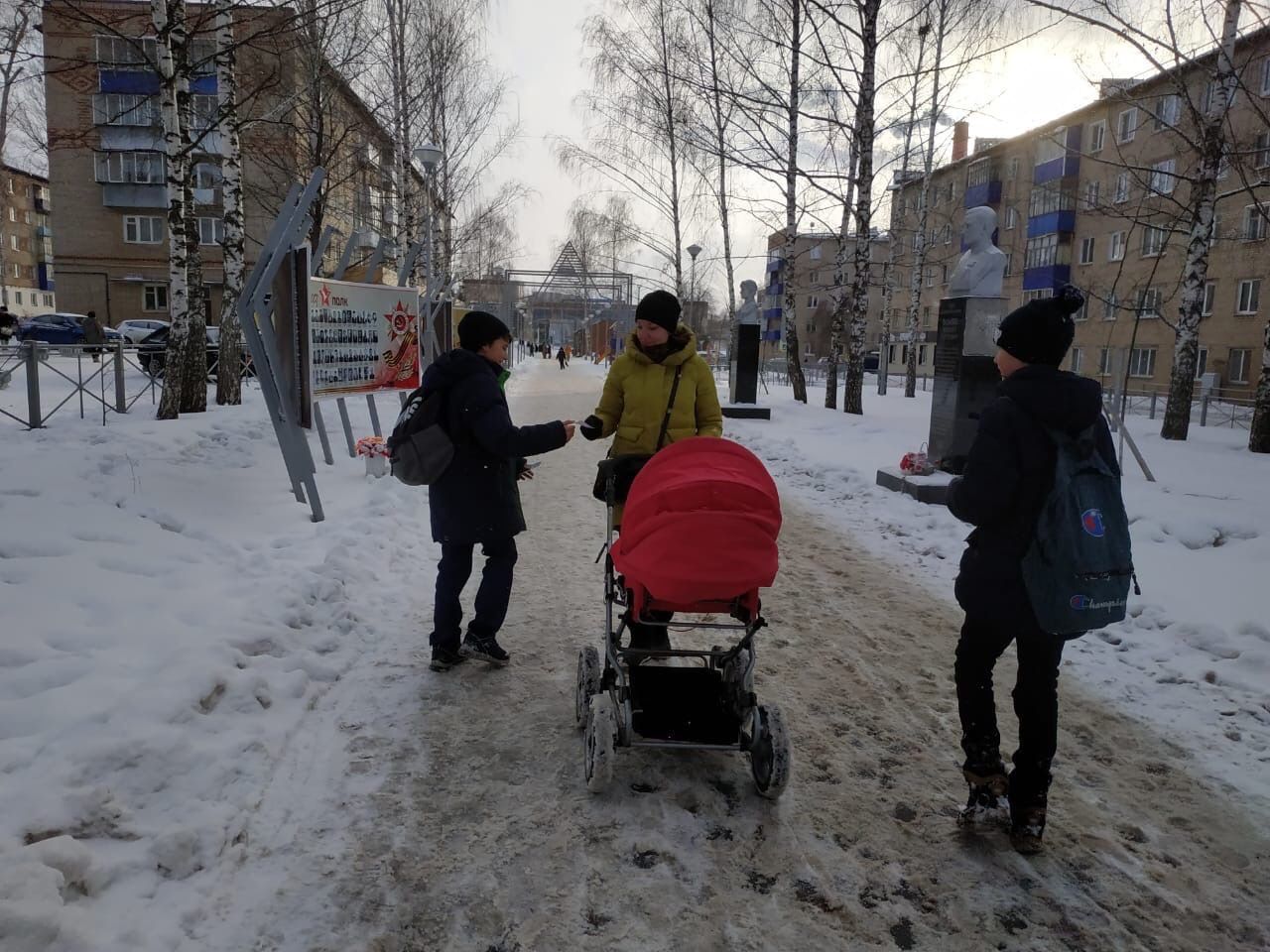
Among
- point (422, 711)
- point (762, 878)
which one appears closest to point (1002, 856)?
point (762, 878)

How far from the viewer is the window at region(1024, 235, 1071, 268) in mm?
39531

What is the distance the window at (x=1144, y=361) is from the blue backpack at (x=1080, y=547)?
120 ft

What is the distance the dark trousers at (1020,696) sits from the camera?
268 cm

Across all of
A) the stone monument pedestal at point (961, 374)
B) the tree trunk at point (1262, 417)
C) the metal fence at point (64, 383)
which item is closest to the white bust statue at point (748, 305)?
the stone monument pedestal at point (961, 374)

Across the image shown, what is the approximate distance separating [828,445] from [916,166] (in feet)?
56.6

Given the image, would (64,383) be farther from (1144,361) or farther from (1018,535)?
(1144,361)

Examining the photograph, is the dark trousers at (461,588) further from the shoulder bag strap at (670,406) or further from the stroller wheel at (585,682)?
the shoulder bag strap at (670,406)

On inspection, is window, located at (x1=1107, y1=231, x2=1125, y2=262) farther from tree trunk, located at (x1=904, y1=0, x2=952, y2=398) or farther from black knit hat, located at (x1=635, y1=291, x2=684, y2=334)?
black knit hat, located at (x1=635, y1=291, x2=684, y2=334)

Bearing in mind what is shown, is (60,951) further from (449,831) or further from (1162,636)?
(1162,636)

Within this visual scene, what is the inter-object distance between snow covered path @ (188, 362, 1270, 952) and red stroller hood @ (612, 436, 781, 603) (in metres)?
0.87

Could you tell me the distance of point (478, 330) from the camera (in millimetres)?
3967

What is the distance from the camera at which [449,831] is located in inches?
110

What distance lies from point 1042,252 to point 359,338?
40.2m

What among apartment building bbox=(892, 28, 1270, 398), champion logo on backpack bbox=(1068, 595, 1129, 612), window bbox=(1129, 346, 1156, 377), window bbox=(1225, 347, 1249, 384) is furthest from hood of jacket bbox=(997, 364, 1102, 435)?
window bbox=(1129, 346, 1156, 377)
